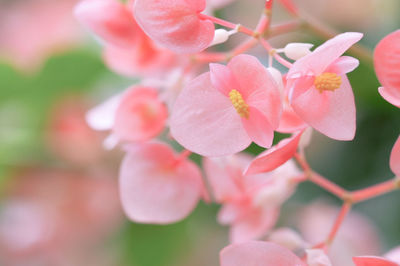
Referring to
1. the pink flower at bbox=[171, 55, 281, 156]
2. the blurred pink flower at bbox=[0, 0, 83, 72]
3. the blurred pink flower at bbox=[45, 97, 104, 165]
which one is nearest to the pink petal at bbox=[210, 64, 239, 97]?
the pink flower at bbox=[171, 55, 281, 156]

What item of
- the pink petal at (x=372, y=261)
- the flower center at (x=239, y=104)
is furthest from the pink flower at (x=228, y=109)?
the pink petal at (x=372, y=261)

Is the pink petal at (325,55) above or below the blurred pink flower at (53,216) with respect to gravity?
above

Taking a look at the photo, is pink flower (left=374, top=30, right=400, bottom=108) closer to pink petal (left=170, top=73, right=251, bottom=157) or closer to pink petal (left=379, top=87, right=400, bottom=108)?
pink petal (left=379, top=87, right=400, bottom=108)

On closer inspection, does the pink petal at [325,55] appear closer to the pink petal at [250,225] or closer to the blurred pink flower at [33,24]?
the pink petal at [250,225]

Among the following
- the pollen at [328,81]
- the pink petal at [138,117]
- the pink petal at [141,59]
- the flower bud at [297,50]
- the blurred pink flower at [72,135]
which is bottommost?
the blurred pink flower at [72,135]

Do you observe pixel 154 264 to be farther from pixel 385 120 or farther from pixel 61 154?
pixel 385 120

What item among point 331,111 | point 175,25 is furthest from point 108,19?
point 331,111
